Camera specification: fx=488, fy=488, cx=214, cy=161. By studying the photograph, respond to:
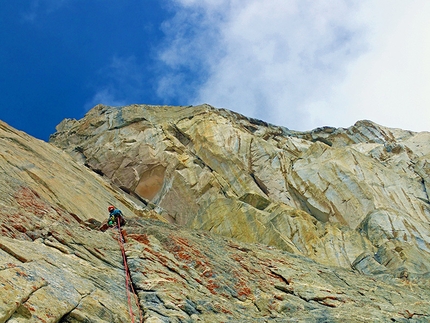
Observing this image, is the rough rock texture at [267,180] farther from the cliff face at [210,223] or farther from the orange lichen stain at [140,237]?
the orange lichen stain at [140,237]

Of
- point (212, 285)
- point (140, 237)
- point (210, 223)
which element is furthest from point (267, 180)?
point (212, 285)

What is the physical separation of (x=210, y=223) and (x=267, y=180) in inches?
891

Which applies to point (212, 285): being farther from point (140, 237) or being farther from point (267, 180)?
point (267, 180)

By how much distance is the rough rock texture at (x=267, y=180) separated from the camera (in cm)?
3691

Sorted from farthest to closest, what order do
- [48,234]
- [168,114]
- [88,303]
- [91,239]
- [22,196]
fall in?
[168,114] < [22,196] < [91,239] < [48,234] < [88,303]

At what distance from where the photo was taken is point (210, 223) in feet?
125

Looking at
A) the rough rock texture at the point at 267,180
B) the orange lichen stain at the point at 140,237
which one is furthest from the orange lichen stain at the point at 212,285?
the rough rock texture at the point at 267,180

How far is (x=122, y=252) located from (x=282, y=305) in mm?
6265

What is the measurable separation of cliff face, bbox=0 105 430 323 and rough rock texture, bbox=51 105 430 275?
173 millimetres

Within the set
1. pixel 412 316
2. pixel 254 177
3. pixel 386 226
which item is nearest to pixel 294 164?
pixel 254 177

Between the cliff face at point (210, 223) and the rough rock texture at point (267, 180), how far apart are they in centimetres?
17

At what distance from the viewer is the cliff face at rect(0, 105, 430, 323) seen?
14.6 meters

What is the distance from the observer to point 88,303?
12500mm

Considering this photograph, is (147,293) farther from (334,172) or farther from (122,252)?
(334,172)
